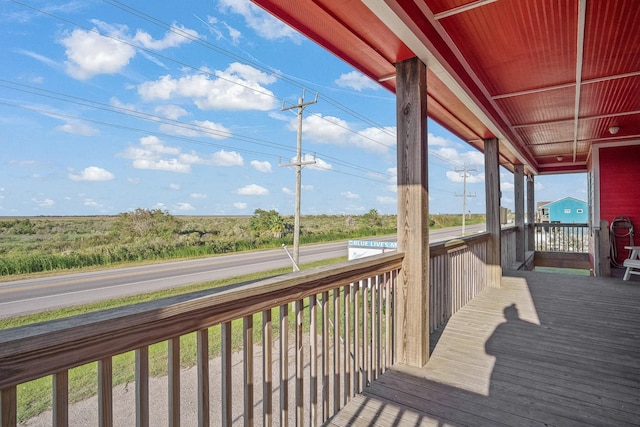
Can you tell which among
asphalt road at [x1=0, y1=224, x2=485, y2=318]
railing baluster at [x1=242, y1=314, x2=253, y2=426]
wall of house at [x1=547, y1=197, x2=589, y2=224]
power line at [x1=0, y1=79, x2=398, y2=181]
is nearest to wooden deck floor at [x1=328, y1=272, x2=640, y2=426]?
railing baluster at [x1=242, y1=314, x2=253, y2=426]

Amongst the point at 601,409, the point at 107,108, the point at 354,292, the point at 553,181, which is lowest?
the point at 601,409

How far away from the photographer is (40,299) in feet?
28.3

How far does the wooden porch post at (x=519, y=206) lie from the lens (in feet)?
23.7

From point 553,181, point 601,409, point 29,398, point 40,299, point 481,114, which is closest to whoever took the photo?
point 601,409

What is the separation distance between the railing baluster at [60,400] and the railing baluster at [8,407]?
8 cm

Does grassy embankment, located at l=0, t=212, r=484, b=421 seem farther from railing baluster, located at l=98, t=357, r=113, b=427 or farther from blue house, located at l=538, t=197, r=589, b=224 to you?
blue house, located at l=538, t=197, r=589, b=224

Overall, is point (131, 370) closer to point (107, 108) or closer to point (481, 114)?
point (481, 114)

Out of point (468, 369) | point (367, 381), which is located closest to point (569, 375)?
point (468, 369)

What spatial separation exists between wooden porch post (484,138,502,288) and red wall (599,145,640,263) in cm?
327

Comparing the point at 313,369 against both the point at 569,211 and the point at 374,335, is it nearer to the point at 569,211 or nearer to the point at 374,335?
the point at 374,335

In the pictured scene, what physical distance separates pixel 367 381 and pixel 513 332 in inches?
69.8

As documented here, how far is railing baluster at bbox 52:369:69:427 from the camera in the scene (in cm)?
80

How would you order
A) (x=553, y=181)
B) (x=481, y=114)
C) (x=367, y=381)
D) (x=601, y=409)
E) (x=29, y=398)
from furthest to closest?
(x=553, y=181)
(x=29, y=398)
(x=481, y=114)
(x=367, y=381)
(x=601, y=409)

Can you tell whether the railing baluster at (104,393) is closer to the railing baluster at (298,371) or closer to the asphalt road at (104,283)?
the railing baluster at (298,371)
